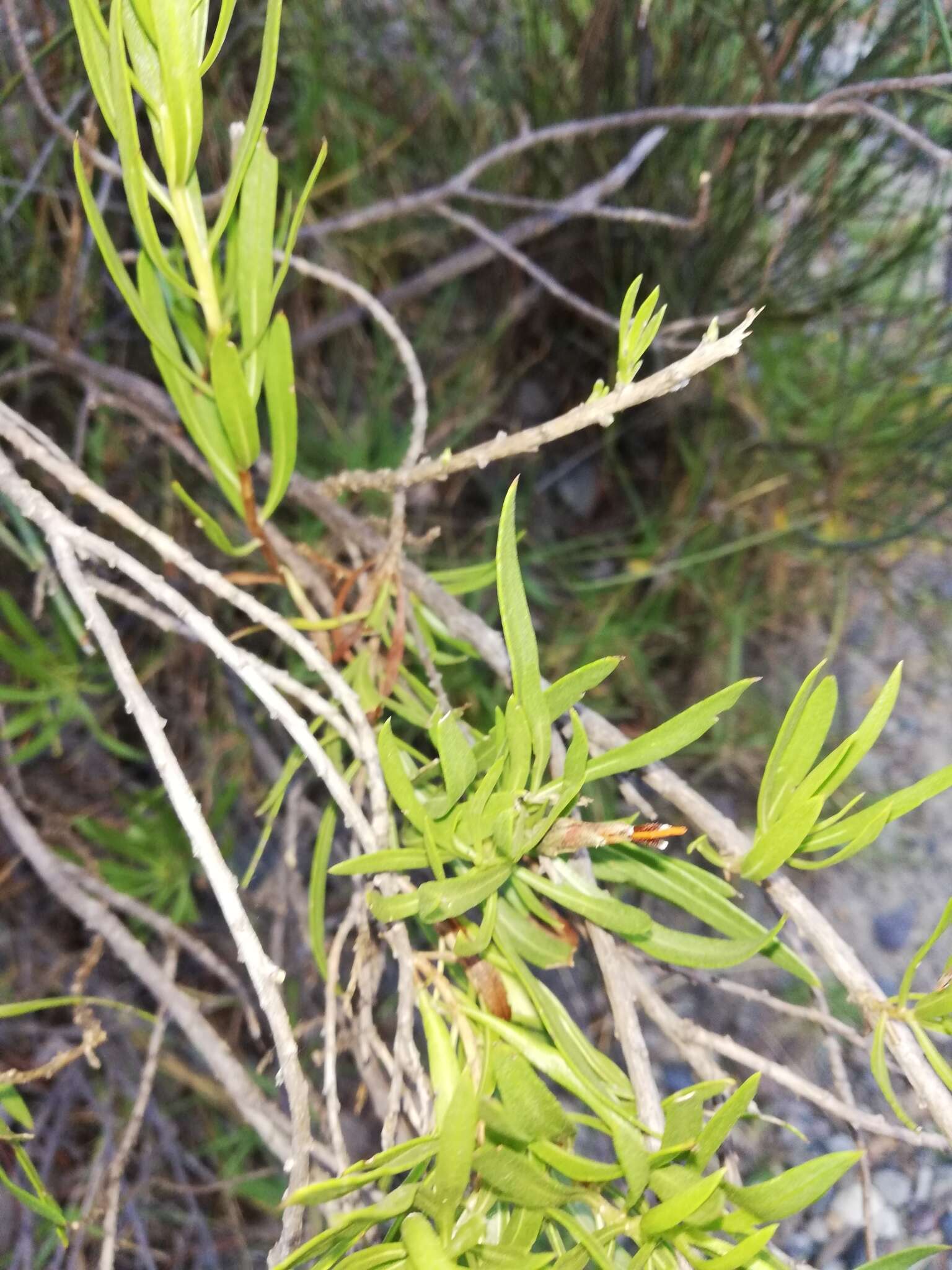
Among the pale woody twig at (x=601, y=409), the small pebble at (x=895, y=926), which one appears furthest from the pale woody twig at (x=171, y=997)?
the small pebble at (x=895, y=926)

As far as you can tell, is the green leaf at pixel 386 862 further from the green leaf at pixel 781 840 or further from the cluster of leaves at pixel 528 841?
the green leaf at pixel 781 840

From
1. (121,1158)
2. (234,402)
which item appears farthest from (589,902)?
(121,1158)

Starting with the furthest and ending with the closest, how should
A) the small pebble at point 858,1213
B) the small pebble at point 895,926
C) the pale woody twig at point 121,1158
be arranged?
1. the small pebble at point 895,926
2. the small pebble at point 858,1213
3. the pale woody twig at point 121,1158

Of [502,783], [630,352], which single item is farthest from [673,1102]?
[630,352]

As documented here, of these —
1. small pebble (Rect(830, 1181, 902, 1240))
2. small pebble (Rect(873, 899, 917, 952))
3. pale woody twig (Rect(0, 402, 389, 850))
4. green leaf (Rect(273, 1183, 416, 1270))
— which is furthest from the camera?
small pebble (Rect(873, 899, 917, 952))

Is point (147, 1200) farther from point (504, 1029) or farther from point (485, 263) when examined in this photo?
point (485, 263)

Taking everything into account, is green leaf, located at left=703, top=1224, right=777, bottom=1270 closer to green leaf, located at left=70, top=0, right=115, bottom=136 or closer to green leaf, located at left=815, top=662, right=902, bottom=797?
green leaf, located at left=815, top=662, right=902, bottom=797

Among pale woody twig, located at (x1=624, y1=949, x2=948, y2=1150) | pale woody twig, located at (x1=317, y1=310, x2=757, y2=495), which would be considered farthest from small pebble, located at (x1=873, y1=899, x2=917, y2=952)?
pale woody twig, located at (x1=317, y1=310, x2=757, y2=495)

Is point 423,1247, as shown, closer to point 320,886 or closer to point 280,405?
point 320,886
